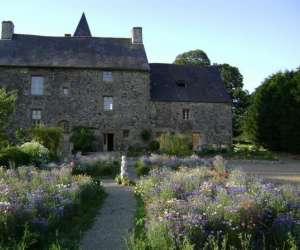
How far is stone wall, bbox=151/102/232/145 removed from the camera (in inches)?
1113

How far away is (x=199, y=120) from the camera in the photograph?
93.6ft

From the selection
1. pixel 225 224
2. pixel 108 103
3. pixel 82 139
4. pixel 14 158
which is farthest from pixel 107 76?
pixel 225 224

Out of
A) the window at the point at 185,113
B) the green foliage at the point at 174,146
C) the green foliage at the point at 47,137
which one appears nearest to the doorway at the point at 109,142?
the window at the point at 185,113

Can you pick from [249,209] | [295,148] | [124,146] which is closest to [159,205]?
[249,209]

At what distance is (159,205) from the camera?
Result: 6969 millimetres

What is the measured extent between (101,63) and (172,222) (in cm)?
2282

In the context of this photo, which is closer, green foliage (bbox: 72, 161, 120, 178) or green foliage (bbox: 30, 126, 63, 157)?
green foliage (bbox: 72, 161, 120, 178)

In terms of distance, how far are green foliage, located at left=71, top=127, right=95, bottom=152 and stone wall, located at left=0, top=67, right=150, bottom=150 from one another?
98 centimetres

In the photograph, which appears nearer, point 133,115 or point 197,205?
point 197,205

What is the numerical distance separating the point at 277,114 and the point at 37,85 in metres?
15.8

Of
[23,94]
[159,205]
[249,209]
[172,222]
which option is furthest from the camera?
[23,94]

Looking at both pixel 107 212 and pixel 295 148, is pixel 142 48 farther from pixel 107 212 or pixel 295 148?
pixel 107 212

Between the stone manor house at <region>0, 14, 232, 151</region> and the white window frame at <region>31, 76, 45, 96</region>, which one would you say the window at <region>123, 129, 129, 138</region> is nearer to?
the stone manor house at <region>0, 14, 232, 151</region>

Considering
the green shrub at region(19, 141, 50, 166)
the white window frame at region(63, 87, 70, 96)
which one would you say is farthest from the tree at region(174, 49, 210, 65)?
the green shrub at region(19, 141, 50, 166)
